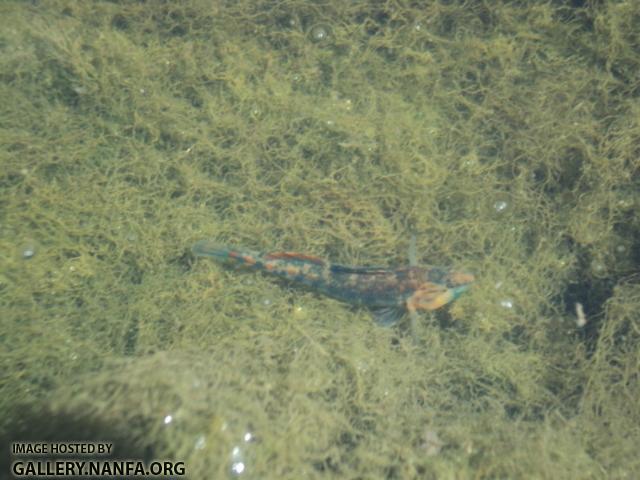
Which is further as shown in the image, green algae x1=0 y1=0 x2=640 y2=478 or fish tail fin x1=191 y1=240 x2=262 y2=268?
fish tail fin x1=191 y1=240 x2=262 y2=268

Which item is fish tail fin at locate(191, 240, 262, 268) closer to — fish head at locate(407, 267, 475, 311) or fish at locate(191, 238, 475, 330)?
fish at locate(191, 238, 475, 330)

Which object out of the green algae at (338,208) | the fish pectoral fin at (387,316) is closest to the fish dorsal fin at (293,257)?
the green algae at (338,208)

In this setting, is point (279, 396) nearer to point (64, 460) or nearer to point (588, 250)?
point (64, 460)

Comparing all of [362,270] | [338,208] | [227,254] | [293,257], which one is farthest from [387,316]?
[227,254]

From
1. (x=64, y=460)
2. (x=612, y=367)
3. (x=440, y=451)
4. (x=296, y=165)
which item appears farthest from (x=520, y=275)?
(x=64, y=460)

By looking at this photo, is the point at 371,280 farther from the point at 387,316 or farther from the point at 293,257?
the point at 293,257

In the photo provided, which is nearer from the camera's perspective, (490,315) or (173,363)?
(173,363)

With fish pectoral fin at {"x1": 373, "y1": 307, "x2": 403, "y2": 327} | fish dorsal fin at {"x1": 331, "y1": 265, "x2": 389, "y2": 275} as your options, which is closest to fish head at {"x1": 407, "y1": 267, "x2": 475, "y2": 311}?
fish pectoral fin at {"x1": 373, "y1": 307, "x2": 403, "y2": 327}
